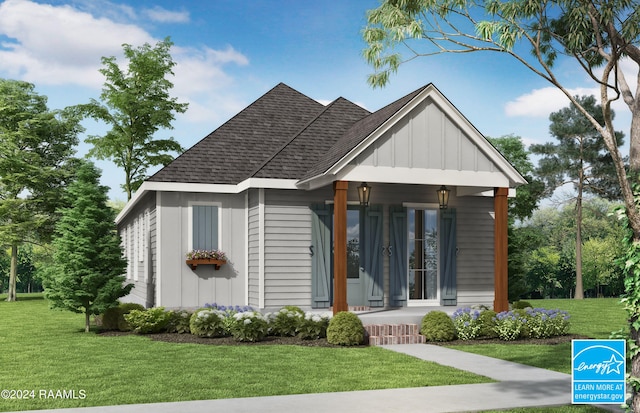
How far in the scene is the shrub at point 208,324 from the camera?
14.3 metres

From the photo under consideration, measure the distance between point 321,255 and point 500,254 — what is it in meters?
4.24

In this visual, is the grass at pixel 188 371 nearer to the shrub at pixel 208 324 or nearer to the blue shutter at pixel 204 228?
the shrub at pixel 208 324

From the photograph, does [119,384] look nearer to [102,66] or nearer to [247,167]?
[247,167]

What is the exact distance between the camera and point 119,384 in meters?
9.23

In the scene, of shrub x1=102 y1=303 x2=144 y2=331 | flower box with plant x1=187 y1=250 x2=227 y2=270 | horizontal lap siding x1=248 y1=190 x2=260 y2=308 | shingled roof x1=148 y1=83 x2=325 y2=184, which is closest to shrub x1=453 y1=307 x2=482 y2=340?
horizontal lap siding x1=248 y1=190 x2=260 y2=308

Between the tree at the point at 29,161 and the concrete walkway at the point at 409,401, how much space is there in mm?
28682

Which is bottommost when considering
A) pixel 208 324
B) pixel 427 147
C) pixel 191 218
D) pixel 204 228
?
pixel 208 324

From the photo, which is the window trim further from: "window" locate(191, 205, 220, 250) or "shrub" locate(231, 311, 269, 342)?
"shrub" locate(231, 311, 269, 342)

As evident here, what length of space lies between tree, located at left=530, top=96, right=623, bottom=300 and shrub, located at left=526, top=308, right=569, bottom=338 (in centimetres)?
2175

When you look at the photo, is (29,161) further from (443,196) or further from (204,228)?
(443,196)

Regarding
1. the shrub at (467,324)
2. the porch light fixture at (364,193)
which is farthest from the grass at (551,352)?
the porch light fixture at (364,193)

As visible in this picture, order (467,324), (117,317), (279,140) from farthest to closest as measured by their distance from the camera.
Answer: (279,140) < (117,317) < (467,324)

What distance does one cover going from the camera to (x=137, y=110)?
3303 cm

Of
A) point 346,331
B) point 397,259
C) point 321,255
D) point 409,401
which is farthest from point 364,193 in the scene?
point 409,401
